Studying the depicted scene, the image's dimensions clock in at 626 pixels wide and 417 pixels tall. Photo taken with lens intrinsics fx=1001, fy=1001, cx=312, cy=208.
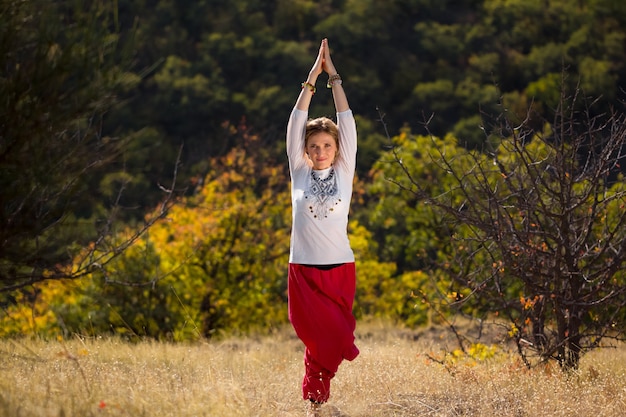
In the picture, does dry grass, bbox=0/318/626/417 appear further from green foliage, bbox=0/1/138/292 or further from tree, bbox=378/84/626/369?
green foliage, bbox=0/1/138/292

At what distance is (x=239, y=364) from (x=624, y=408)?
10.4 ft

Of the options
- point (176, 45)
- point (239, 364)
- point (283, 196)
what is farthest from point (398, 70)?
point (239, 364)

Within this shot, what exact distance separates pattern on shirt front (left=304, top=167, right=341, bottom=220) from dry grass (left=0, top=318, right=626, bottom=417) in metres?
1.00

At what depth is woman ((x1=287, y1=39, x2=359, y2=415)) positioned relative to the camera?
203 inches

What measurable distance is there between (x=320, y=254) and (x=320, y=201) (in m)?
0.28

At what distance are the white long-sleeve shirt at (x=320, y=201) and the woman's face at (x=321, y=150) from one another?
36mm

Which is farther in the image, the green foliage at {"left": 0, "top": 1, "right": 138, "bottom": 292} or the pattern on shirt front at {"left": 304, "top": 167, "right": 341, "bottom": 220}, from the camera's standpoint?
the pattern on shirt front at {"left": 304, "top": 167, "right": 341, "bottom": 220}

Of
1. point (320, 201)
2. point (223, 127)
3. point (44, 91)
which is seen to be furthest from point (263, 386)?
point (223, 127)

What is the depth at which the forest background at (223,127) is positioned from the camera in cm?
518

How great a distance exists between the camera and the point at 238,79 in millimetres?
40000

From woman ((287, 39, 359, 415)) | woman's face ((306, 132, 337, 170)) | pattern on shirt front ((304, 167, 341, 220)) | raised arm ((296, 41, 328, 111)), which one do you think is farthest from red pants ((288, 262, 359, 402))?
raised arm ((296, 41, 328, 111))

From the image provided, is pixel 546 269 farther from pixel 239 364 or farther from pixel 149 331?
pixel 149 331

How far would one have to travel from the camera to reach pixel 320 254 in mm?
5156

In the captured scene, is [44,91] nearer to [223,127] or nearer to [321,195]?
[321,195]
